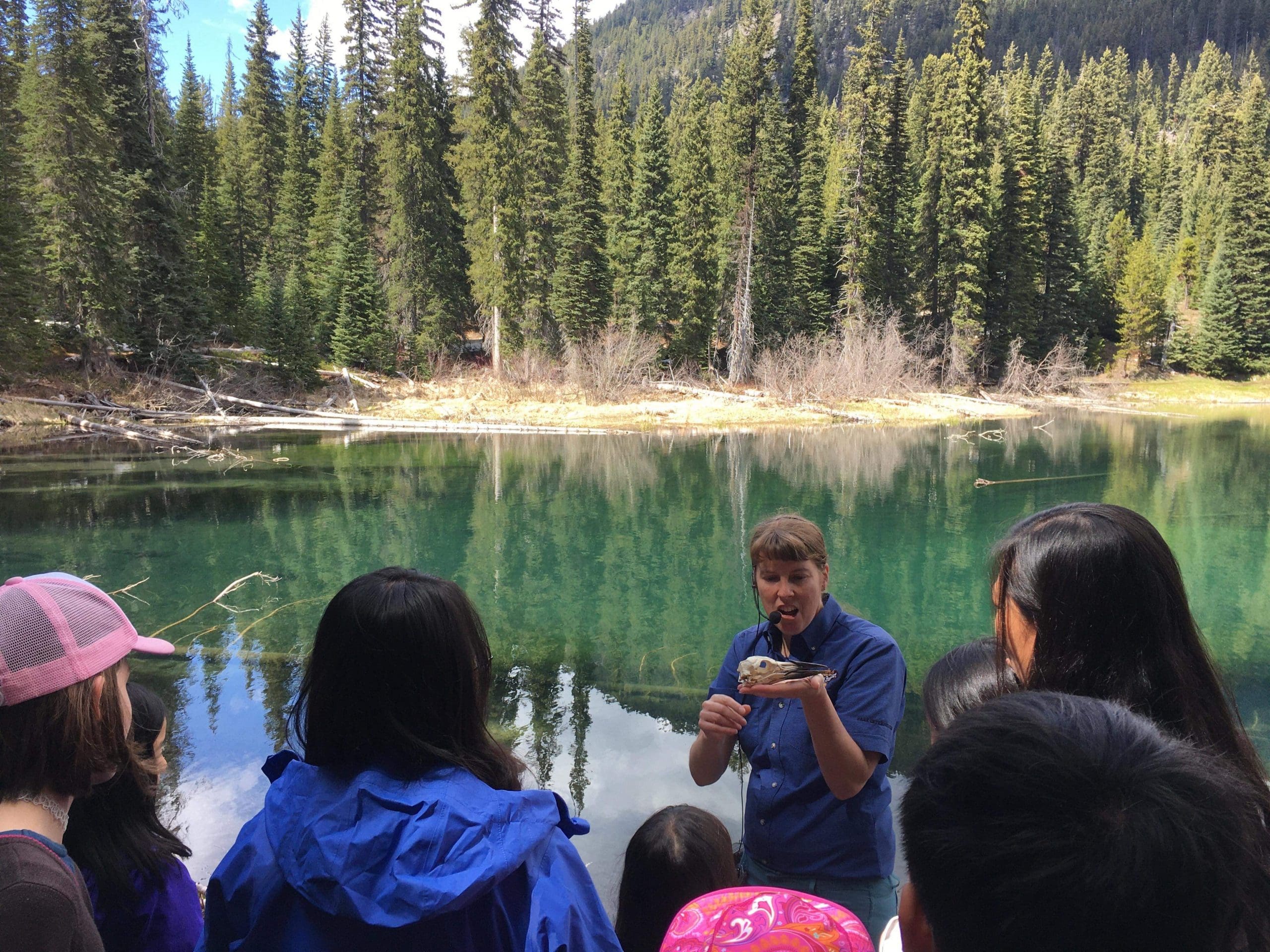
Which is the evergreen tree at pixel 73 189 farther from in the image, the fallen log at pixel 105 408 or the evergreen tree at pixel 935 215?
the evergreen tree at pixel 935 215

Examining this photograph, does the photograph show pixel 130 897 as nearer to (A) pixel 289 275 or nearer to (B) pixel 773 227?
(A) pixel 289 275

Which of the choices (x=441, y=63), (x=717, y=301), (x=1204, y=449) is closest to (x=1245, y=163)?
(x=717, y=301)

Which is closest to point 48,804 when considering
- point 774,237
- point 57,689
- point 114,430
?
point 57,689

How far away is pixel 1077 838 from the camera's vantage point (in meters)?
0.83

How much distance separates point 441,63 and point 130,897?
4196 centimetres

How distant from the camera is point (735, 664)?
2607 millimetres

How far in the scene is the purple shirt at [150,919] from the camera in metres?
1.77

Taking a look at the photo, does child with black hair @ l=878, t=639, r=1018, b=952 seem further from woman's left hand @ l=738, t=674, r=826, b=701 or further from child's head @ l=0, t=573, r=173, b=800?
child's head @ l=0, t=573, r=173, b=800

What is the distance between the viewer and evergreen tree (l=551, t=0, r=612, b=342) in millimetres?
37281

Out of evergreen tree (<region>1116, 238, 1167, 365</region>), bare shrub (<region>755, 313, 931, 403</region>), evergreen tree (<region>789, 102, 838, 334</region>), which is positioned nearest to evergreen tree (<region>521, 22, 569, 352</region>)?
bare shrub (<region>755, 313, 931, 403</region>)

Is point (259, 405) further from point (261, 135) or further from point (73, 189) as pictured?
point (261, 135)

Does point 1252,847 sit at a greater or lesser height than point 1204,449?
greater

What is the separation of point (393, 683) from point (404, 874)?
0.36m

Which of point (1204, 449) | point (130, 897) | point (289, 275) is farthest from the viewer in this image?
point (289, 275)
